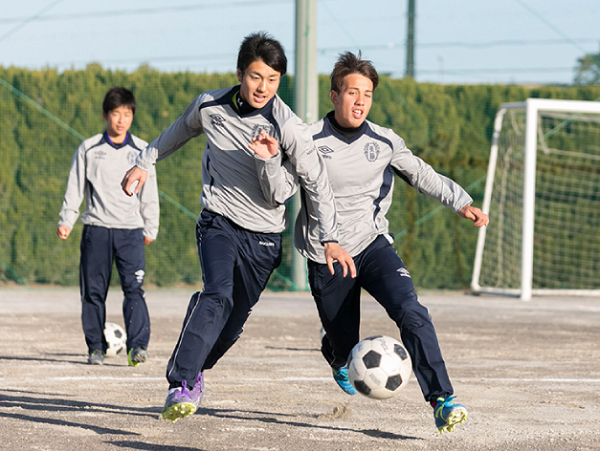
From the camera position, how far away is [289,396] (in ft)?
18.1

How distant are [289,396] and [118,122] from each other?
294 cm

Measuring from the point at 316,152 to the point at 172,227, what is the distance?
9750 mm

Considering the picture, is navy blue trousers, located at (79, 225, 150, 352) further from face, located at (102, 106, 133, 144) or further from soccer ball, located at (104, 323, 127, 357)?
face, located at (102, 106, 133, 144)

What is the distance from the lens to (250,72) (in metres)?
4.53

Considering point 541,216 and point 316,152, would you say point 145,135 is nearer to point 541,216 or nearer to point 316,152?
point 541,216

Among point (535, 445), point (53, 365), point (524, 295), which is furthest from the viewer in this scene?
point (524, 295)

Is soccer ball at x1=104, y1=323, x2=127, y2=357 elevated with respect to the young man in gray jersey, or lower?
lower

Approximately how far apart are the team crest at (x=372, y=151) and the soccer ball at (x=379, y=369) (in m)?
1.03

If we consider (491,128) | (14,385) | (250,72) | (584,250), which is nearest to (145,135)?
(491,128)

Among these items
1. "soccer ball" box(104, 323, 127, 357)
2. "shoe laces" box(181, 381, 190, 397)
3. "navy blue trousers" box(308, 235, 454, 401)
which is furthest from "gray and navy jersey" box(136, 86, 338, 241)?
"soccer ball" box(104, 323, 127, 357)

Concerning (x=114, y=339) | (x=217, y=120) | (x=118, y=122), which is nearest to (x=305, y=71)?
(x=118, y=122)

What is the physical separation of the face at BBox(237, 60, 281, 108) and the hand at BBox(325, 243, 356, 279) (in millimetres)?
834

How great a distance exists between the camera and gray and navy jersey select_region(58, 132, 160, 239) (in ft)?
23.4

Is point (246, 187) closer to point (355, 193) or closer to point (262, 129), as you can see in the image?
point (262, 129)
